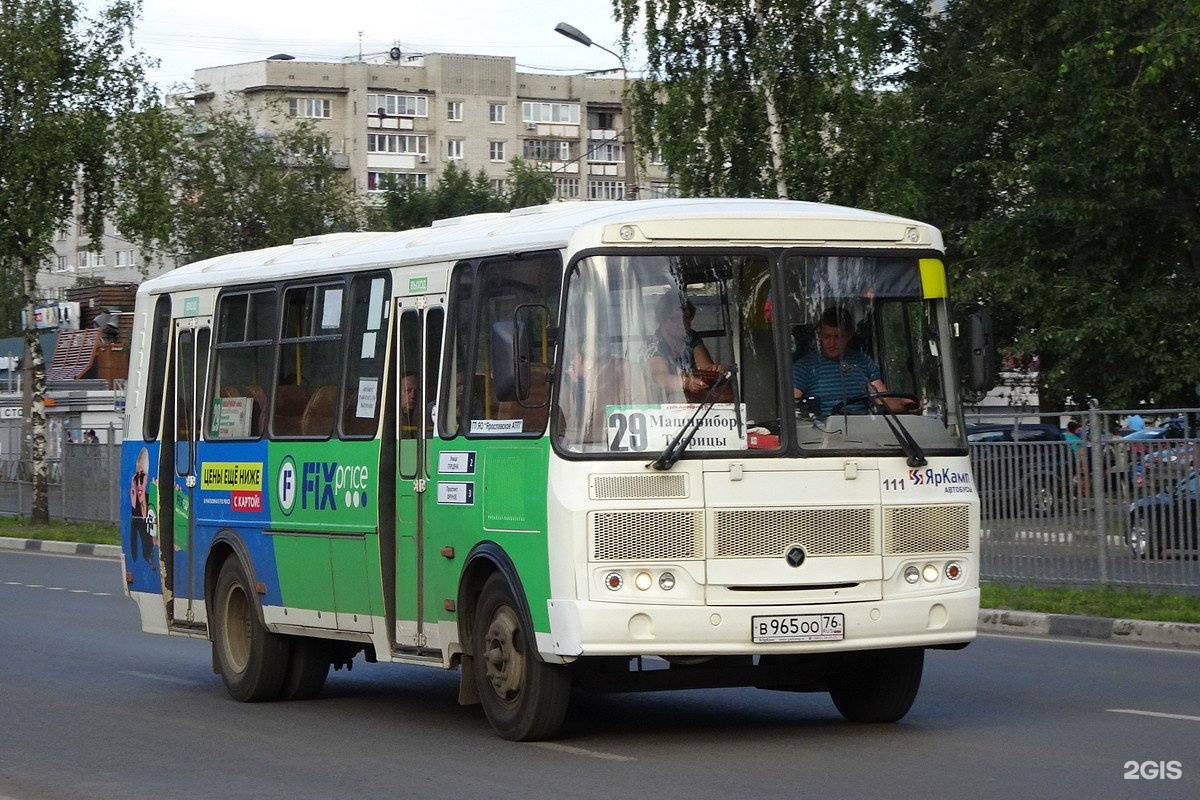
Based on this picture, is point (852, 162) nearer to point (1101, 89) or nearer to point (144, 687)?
point (1101, 89)

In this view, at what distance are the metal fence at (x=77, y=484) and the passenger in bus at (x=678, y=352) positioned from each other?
2624 cm

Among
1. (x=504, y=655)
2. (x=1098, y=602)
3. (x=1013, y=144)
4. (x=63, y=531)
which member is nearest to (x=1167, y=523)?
(x=1098, y=602)

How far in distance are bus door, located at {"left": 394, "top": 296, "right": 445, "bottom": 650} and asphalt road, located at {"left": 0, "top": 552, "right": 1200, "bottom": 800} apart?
647mm

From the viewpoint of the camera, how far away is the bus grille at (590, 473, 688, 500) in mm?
9641

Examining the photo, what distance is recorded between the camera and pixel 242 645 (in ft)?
43.6

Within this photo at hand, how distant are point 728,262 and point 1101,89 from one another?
2321cm

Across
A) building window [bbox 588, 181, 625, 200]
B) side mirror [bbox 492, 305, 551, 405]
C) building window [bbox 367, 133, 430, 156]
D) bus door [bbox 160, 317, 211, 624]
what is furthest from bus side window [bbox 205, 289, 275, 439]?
building window [bbox 588, 181, 625, 200]

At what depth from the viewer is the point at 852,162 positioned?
124 ft

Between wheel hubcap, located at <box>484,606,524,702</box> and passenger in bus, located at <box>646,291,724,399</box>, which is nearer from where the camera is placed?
passenger in bus, located at <box>646,291,724,399</box>

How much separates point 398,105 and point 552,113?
1030 centimetres

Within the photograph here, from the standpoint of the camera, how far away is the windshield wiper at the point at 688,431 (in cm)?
964

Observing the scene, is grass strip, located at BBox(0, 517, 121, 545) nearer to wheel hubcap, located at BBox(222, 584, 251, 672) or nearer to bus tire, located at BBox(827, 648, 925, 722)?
wheel hubcap, located at BBox(222, 584, 251, 672)

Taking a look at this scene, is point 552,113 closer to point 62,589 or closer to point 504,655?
point 62,589

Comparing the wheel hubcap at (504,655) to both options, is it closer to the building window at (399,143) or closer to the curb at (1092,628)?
the curb at (1092,628)
